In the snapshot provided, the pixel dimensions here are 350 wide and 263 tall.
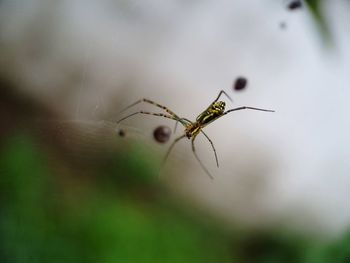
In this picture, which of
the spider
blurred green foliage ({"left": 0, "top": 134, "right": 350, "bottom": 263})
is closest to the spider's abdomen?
the spider

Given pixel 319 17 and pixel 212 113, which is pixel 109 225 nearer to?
pixel 212 113

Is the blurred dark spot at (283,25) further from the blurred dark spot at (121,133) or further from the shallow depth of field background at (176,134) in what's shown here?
the blurred dark spot at (121,133)

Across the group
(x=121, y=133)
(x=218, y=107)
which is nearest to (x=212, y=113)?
(x=218, y=107)

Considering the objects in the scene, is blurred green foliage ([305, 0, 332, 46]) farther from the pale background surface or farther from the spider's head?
the spider's head

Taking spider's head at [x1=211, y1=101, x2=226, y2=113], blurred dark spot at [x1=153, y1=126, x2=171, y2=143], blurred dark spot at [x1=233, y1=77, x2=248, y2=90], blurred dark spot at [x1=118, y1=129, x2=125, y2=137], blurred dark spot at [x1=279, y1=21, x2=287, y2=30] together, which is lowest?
blurred dark spot at [x1=118, y1=129, x2=125, y2=137]

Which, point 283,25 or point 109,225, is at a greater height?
point 283,25
